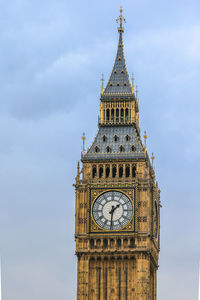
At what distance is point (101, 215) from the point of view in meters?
94.4

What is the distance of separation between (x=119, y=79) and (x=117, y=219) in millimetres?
14329

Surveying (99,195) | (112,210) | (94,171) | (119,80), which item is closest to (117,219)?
(112,210)

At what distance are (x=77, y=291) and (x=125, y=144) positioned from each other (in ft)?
45.7

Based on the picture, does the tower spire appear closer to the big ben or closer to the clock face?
the big ben

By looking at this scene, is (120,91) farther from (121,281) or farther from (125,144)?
(121,281)

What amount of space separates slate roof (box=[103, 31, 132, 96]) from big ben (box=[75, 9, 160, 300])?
3.25 m

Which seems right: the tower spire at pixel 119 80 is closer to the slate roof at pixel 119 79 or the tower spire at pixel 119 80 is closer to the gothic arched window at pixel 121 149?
the slate roof at pixel 119 79

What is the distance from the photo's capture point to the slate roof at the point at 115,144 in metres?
96.2

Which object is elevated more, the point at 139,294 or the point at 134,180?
the point at 134,180

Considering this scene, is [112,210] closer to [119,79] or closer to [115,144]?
[115,144]

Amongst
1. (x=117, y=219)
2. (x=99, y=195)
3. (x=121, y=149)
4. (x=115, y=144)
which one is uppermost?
(x=115, y=144)

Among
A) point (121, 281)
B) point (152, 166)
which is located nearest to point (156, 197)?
point (152, 166)

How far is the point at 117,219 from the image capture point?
309 ft

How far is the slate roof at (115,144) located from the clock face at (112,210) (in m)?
3.63
